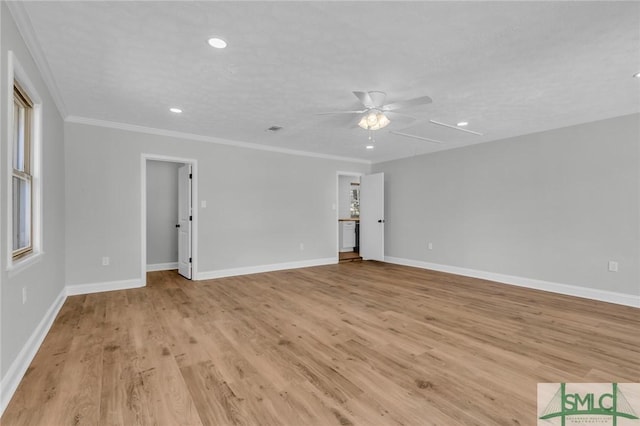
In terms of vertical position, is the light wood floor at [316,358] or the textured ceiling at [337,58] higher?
the textured ceiling at [337,58]

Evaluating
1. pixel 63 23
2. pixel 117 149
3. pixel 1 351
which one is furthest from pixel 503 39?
pixel 117 149

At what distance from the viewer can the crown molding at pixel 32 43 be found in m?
1.91

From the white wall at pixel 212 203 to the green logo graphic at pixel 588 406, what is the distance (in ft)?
15.5

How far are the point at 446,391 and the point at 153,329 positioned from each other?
8.83 ft

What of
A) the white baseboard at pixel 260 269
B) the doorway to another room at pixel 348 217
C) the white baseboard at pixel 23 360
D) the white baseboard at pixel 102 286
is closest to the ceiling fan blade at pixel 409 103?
the white baseboard at pixel 23 360

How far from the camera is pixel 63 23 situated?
2.08m

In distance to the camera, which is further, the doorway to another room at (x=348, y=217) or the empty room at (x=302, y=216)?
the doorway to another room at (x=348, y=217)

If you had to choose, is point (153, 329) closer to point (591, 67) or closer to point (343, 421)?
point (343, 421)

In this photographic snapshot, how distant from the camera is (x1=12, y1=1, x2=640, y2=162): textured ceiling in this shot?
1955 mm

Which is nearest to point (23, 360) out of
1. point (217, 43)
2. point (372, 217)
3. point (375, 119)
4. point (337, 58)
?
point (217, 43)

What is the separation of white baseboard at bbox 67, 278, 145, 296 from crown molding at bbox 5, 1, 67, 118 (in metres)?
2.49

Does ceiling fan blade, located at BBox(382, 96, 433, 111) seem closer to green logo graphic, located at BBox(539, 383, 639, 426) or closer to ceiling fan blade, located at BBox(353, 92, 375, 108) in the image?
ceiling fan blade, located at BBox(353, 92, 375, 108)

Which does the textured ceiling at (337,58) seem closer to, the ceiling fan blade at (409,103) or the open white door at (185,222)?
the ceiling fan blade at (409,103)

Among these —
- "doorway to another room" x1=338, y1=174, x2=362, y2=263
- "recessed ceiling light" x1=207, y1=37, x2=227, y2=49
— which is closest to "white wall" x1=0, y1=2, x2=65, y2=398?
"recessed ceiling light" x1=207, y1=37, x2=227, y2=49
